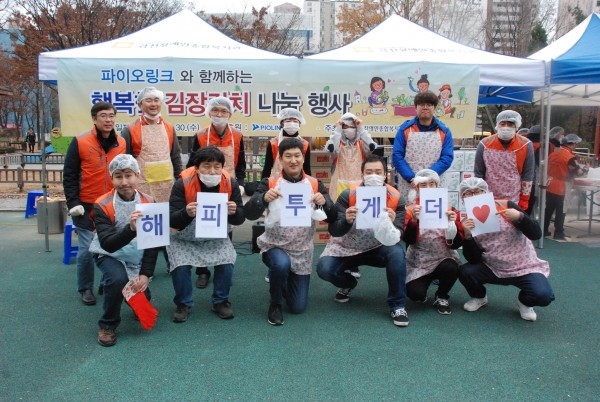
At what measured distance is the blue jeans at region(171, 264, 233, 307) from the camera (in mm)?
3934

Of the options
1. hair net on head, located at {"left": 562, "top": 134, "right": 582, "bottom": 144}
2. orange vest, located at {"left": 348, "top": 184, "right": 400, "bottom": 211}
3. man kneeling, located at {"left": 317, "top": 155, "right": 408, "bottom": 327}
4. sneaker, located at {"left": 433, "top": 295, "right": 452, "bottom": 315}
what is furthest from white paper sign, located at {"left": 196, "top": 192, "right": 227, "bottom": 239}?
hair net on head, located at {"left": 562, "top": 134, "right": 582, "bottom": 144}

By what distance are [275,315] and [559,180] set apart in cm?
549

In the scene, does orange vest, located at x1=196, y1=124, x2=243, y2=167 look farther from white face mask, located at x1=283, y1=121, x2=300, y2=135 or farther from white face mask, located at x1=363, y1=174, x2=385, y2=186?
white face mask, located at x1=363, y1=174, x2=385, y2=186

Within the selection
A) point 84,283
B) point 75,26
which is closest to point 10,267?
point 84,283

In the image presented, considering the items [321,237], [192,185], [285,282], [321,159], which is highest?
[321,159]

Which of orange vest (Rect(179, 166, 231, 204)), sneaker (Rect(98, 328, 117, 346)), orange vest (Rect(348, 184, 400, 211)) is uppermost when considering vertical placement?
orange vest (Rect(179, 166, 231, 204))

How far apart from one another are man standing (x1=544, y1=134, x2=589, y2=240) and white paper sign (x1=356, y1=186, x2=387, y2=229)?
4.53 meters

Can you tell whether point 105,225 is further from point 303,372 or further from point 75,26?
point 75,26

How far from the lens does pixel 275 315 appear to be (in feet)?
12.9

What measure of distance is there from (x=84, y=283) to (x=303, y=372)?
2.33m

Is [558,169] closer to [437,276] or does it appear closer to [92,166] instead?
[437,276]

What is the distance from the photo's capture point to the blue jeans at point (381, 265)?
396cm

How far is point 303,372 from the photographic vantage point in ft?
10.3

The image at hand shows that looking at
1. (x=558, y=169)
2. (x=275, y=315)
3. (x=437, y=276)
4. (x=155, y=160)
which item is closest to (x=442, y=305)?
(x=437, y=276)
